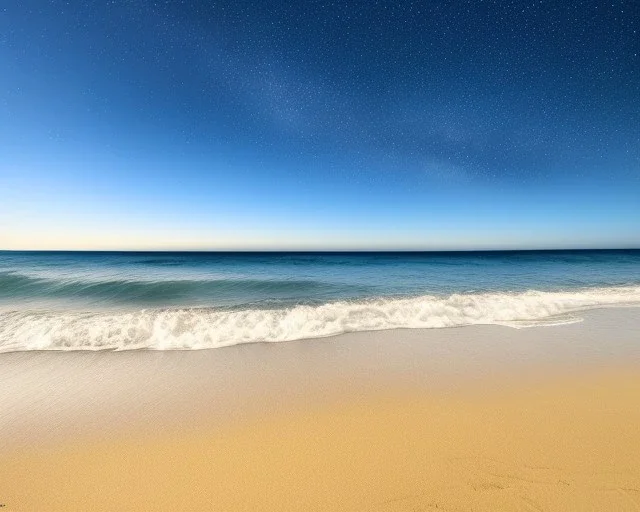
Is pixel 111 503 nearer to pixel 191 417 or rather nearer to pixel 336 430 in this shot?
pixel 191 417

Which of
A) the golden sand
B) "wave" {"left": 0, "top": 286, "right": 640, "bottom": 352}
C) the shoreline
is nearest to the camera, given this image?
the golden sand

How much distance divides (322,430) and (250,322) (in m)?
4.39

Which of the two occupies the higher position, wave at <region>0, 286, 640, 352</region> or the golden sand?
wave at <region>0, 286, 640, 352</region>

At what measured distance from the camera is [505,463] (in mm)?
2684

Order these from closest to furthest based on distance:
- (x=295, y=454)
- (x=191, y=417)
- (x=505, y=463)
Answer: (x=505, y=463), (x=295, y=454), (x=191, y=417)

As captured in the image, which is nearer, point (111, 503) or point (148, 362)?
point (111, 503)

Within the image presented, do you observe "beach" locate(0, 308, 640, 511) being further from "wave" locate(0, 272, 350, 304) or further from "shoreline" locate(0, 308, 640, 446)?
"wave" locate(0, 272, 350, 304)

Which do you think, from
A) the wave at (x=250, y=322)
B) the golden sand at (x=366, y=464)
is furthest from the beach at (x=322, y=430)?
the wave at (x=250, y=322)

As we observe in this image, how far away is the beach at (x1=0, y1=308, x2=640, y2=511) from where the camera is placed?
2424 millimetres

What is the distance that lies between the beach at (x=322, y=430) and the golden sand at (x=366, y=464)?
0.05ft

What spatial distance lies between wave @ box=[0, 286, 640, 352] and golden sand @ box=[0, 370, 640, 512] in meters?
3.10

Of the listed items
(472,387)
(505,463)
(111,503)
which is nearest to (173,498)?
(111,503)

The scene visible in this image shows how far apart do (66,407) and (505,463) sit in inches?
209

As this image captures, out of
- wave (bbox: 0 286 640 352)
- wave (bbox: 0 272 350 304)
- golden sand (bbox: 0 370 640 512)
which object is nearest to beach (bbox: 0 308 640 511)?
golden sand (bbox: 0 370 640 512)
